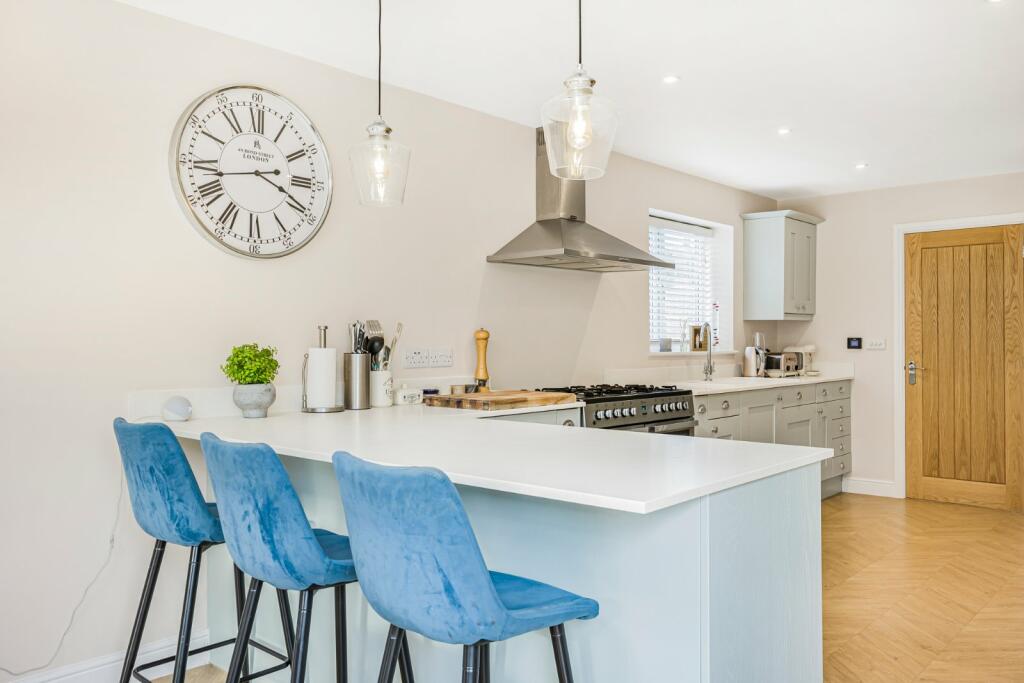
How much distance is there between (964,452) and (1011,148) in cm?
223

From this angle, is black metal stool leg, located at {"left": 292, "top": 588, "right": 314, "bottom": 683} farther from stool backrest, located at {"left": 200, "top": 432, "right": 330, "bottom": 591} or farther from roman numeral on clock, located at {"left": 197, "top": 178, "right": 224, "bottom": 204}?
roman numeral on clock, located at {"left": 197, "top": 178, "right": 224, "bottom": 204}

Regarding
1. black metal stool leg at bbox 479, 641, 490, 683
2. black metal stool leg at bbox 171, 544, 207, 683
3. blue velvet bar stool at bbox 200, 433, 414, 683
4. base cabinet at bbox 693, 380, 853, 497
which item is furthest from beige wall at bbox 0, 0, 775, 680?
base cabinet at bbox 693, 380, 853, 497

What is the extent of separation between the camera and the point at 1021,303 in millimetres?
5367

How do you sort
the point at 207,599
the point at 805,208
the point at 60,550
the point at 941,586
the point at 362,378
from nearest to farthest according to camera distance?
1. the point at 60,550
2. the point at 207,599
3. the point at 362,378
4. the point at 941,586
5. the point at 805,208

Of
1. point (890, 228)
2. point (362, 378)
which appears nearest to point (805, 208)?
point (890, 228)

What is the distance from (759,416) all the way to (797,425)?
2.05 ft

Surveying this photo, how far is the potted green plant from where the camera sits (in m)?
2.74

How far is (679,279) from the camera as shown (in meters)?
5.61

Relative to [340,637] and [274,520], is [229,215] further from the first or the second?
[340,637]

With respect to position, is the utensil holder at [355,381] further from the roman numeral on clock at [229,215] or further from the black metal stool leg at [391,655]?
the black metal stool leg at [391,655]

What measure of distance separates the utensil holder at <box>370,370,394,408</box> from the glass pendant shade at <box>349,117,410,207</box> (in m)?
0.96

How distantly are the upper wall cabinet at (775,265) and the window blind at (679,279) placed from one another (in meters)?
0.34

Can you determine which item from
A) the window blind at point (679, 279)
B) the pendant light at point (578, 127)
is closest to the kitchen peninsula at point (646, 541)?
the pendant light at point (578, 127)

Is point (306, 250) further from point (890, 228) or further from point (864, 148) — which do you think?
point (890, 228)
